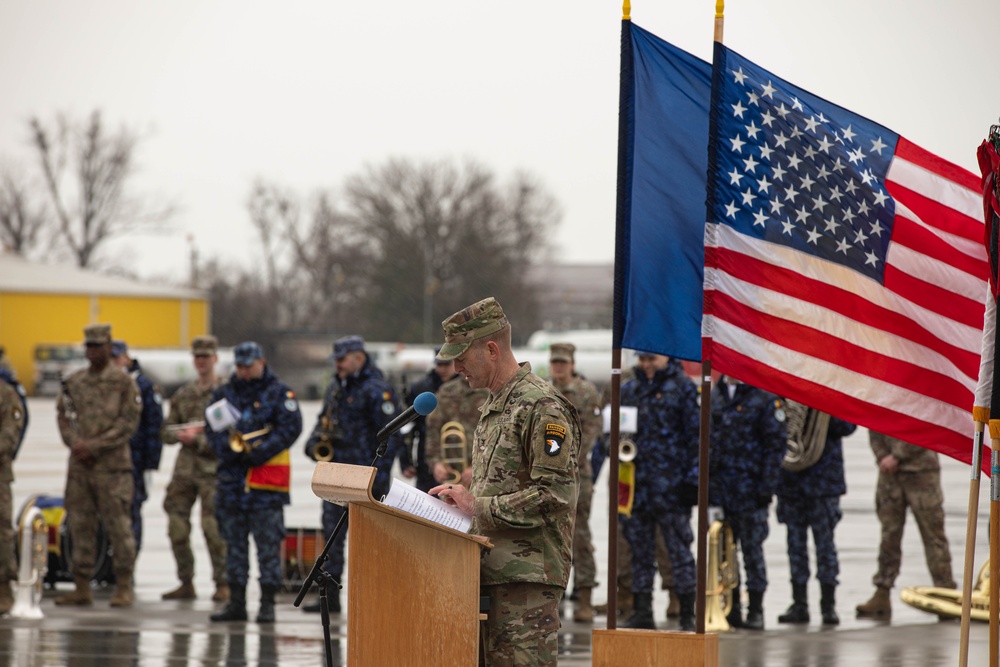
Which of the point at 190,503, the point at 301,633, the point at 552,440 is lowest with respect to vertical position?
the point at 301,633

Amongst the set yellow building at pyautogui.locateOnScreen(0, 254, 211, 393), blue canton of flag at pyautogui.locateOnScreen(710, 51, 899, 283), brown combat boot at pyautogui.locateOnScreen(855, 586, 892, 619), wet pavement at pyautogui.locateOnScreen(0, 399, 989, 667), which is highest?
yellow building at pyautogui.locateOnScreen(0, 254, 211, 393)

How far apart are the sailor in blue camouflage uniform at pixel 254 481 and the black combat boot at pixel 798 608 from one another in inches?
164

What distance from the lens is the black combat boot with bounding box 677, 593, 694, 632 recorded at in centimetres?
1106

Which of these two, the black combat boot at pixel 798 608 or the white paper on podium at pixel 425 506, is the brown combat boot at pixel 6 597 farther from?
the white paper on podium at pixel 425 506

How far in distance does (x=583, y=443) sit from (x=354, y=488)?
6732 mm

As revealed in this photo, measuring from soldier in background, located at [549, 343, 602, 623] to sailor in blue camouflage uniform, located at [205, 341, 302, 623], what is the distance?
7.30ft

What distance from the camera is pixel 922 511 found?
39.4 ft

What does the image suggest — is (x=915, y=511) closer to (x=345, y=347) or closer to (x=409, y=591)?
(x=345, y=347)

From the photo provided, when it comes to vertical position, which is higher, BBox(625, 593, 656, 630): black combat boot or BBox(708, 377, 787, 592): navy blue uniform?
BBox(708, 377, 787, 592): navy blue uniform

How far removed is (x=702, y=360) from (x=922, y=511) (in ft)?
18.0

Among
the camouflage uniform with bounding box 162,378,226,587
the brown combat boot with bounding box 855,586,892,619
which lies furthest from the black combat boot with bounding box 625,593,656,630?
the camouflage uniform with bounding box 162,378,226,587

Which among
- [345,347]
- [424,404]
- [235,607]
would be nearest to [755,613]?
[345,347]

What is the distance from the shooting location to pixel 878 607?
1190 centimetres

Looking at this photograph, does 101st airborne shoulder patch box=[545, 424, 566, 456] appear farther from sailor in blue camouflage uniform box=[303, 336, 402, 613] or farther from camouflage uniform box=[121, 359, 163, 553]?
camouflage uniform box=[121, 359, 163, 553]
